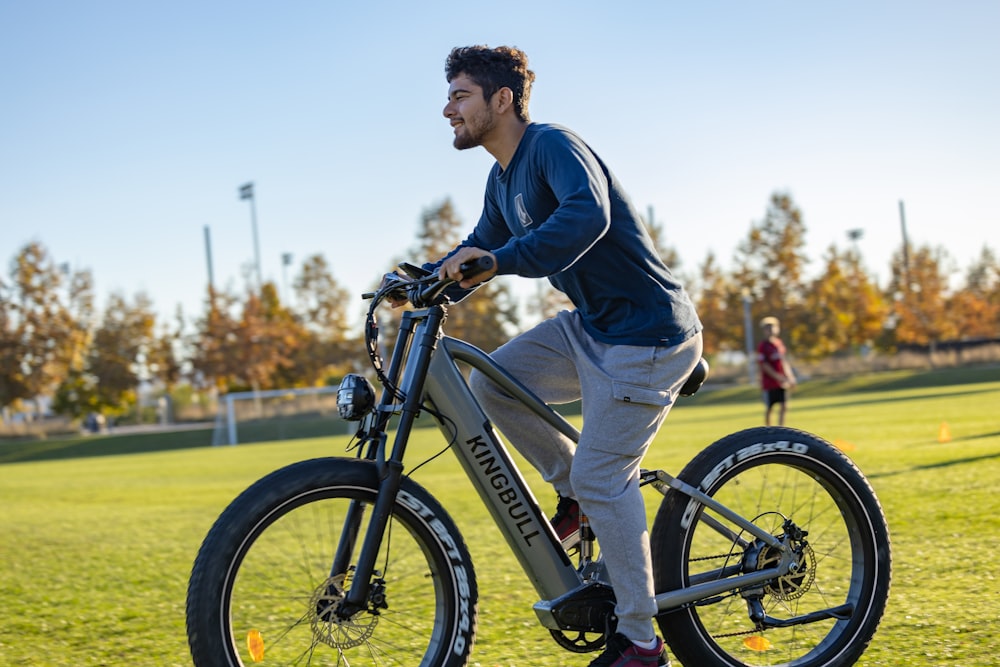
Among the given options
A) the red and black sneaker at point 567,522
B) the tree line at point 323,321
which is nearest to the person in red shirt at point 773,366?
the red and black sneaker at point 567,522

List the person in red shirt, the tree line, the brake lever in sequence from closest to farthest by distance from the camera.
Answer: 1. the brake lever
2. the person in red shirt
3. the tree line

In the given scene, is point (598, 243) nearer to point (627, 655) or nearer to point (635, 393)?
point (635, 393)

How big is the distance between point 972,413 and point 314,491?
1848 cm

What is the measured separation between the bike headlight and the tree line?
5118cm

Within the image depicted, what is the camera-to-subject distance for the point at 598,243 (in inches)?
128

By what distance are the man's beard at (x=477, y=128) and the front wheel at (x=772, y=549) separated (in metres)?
1.25

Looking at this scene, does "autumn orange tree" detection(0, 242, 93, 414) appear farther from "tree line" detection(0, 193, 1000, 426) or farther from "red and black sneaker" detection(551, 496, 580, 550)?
"red and black sneaker" detection(551, 496, 580, 550)

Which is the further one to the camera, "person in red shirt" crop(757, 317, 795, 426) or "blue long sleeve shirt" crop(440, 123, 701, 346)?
"person in red shirt" crop(757, 317, 795, 426)

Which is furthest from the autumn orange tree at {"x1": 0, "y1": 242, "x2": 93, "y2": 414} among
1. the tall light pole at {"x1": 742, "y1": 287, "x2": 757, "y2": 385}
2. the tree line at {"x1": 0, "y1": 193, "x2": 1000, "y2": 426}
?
the tall light pole at {"x1": 742, "y1": 287, "x2": 757, "y2": 385}

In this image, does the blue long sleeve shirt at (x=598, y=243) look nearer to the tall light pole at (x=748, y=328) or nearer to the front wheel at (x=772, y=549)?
the front wheel at (x=772, y=549)

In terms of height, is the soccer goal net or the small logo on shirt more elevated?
the small logo on shirt

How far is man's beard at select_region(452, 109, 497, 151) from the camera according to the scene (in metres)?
3.28

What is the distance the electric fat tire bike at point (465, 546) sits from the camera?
2906mm

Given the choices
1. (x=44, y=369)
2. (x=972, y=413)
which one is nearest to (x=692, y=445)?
(x=972, y=413)
